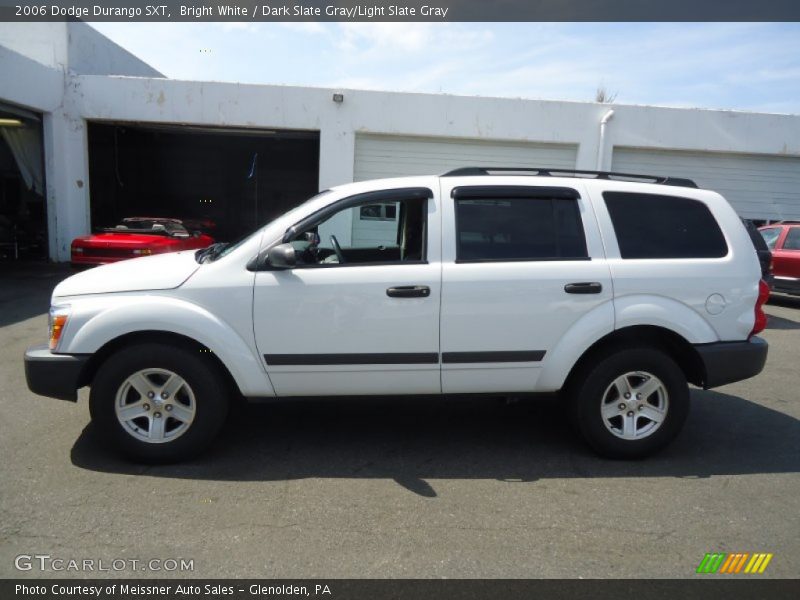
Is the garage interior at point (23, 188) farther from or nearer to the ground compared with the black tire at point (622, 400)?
farther from the ground

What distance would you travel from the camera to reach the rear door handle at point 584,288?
12.2 feet

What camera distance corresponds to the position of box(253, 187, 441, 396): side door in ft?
11.8

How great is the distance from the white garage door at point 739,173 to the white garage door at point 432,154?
189 centimetres

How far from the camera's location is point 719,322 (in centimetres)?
386

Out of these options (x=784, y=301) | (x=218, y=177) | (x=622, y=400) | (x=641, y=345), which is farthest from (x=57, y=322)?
(x=218, y=177)

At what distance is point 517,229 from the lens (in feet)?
12.7

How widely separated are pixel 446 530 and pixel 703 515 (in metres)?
1.51

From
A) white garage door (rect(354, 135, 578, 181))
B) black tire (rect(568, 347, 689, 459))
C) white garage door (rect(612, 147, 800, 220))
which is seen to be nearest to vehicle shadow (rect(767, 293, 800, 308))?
white garage door (rect(612, 147, 800, 220))

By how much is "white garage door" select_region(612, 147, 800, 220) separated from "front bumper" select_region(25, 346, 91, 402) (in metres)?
12.8

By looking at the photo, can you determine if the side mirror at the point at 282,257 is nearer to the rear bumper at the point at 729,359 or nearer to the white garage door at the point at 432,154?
the rear bumper at the point at 729,359

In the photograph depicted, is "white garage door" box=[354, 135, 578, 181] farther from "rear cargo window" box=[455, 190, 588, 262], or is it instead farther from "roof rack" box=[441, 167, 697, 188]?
"rear cargo window" box=[455, 190, 588, 262]

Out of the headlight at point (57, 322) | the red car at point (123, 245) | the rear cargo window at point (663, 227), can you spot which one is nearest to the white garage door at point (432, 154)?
the red car at point (123, 245)
